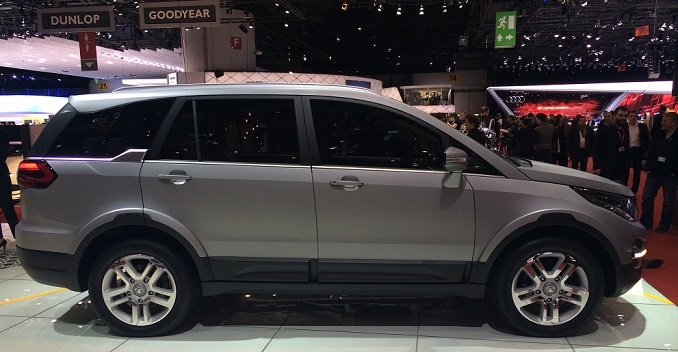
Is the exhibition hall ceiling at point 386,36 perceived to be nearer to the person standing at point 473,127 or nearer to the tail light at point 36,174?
the person standing at point 473,127

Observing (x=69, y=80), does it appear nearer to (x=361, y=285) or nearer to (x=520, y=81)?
(x=520, y=81)

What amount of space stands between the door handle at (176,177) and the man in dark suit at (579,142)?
9.53 meters

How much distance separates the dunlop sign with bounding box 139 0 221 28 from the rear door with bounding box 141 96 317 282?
271 inches

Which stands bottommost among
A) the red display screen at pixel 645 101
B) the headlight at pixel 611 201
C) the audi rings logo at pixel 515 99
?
the headlight at pixel 611 201

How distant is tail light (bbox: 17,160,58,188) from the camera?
3.13 meters

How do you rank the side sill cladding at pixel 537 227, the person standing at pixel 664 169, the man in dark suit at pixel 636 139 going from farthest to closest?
1. the man in dark suit at pixel 636 139
2. the person standing at pixel 664 169
3. the side sill cladding at pixel 537 227

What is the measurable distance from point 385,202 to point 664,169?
187 inches

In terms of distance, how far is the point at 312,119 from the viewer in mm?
3145

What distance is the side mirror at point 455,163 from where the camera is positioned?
2869 millimetres

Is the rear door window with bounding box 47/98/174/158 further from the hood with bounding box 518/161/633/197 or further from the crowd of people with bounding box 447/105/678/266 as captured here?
the crowd of people with bounding box 447/105/678/266

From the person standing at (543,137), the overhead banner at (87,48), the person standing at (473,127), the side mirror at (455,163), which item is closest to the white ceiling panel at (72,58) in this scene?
the overhead banner at (87,48)

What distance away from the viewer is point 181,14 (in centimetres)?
933

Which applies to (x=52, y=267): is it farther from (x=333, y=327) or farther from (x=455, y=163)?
(x=455, y=163)

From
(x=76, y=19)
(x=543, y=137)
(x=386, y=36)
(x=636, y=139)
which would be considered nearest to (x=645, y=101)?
(x=386, y=36)
